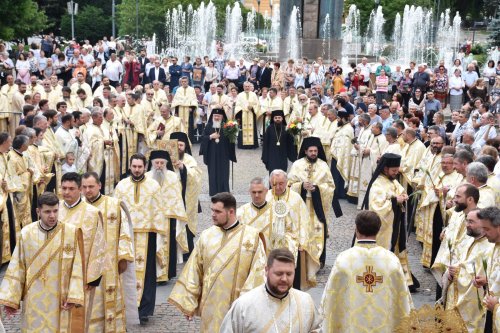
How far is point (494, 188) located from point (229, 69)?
724 inches

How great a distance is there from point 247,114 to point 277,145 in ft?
17.6

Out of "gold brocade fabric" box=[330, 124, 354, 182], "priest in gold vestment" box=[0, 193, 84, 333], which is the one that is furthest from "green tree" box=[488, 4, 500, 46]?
"priest in gold vestment" box=[0, 193, 84, 333]

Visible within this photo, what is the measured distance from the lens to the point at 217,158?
1873 centimetres

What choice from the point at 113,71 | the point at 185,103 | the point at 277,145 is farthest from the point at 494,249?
the point at 113,71

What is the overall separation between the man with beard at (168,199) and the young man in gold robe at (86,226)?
256 cm

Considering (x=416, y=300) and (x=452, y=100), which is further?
(x=452, y=100)

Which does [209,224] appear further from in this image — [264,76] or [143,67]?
[143,67]

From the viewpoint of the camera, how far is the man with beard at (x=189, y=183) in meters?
13.8

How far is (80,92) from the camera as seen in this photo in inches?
844

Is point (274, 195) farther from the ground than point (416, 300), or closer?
farther from the ground

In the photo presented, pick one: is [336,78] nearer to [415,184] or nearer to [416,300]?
[415,184]

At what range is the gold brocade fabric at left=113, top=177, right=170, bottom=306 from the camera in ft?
35.9

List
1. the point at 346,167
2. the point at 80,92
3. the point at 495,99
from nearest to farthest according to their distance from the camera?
1. the point at 346,167
2. the point at 80,92
3. the point at 495,99

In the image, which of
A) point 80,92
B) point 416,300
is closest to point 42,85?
point 80,92
